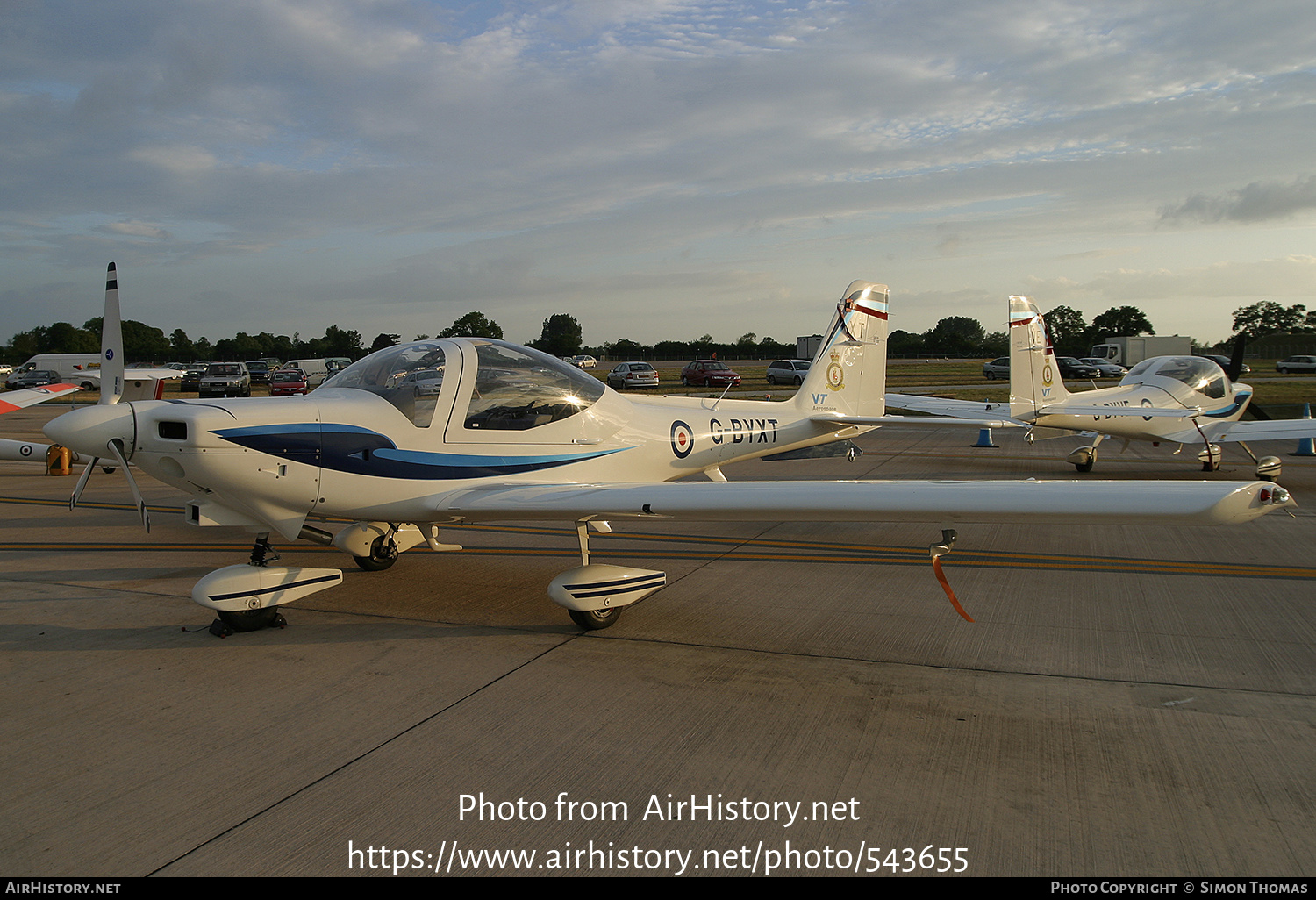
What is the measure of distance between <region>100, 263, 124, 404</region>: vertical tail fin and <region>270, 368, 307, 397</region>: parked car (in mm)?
26815

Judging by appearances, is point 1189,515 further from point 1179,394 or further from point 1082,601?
point 1179,394

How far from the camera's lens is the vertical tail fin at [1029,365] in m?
13.6

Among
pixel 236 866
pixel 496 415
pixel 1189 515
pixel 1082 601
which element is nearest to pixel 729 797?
pixel 236 866

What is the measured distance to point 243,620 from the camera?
5.52 meters

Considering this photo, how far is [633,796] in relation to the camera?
3.36m

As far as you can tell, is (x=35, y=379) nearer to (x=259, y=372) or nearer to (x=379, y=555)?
(x=259, y=372)

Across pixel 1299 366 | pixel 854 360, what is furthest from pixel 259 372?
pixel 1299 366

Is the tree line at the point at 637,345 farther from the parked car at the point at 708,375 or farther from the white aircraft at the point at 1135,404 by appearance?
the white aircraft at the point at 1135,404

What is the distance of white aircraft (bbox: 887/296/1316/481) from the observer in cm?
1333

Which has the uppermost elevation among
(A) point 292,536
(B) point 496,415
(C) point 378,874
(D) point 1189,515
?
(B) point 496,415

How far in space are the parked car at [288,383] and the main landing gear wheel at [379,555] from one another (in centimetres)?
2709

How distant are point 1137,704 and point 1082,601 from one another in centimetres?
214

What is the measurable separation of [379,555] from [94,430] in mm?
2652

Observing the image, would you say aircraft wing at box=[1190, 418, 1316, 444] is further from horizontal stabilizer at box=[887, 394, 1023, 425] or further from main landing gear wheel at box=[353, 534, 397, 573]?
main landing gear wheel at box=[353, 534, 397, 573]
